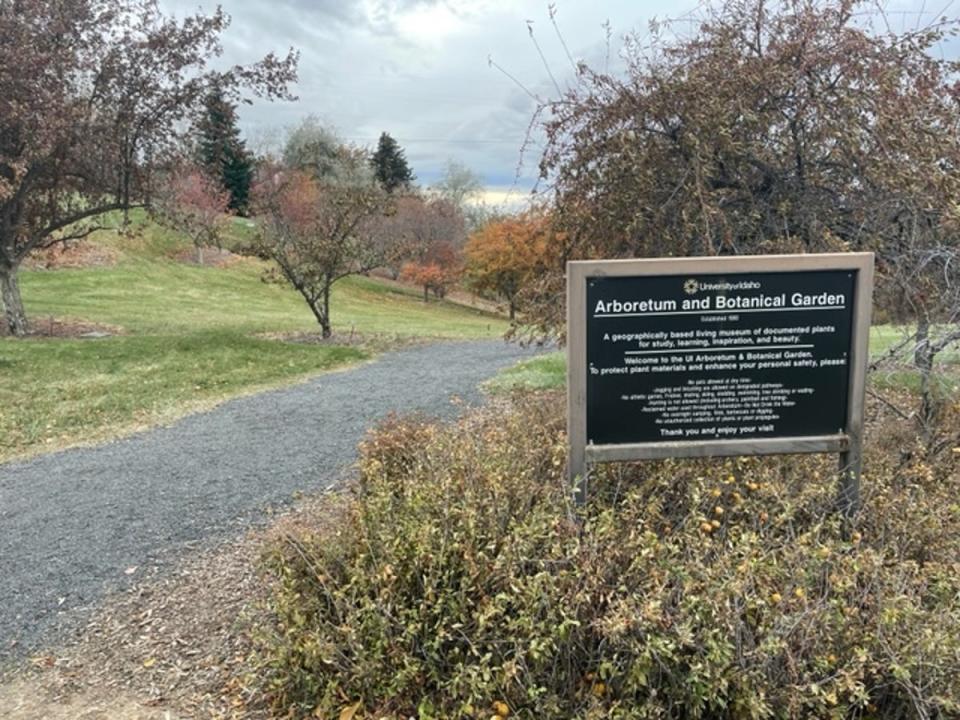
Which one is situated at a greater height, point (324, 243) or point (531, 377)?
point (324, 243)

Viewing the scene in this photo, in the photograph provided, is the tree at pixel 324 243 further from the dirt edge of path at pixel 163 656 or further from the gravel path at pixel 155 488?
the dirt edge of path at pixel 163 656

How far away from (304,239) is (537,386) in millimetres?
7837

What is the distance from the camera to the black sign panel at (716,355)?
2.96 metres

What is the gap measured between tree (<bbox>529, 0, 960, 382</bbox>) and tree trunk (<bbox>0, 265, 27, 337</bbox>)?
12573mm

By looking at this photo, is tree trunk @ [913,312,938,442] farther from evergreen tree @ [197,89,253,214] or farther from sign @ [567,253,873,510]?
evergreen tree @ [197,89,253,214]

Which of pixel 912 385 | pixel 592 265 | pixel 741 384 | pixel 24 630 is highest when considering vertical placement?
pixel 592 265

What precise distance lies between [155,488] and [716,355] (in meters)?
4.16

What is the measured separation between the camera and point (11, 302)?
1357 centimetres

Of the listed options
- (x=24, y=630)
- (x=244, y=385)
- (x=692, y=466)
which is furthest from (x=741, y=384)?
(x=244, y=385)

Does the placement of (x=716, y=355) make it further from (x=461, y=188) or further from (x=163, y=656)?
(x=461, y=188)

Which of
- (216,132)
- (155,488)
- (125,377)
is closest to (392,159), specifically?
(216,132)

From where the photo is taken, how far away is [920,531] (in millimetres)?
2961

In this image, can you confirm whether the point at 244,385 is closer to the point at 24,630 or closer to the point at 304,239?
the point at 304,239

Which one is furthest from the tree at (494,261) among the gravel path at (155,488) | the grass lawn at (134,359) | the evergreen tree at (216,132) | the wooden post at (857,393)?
the wooden post at (857,393)
